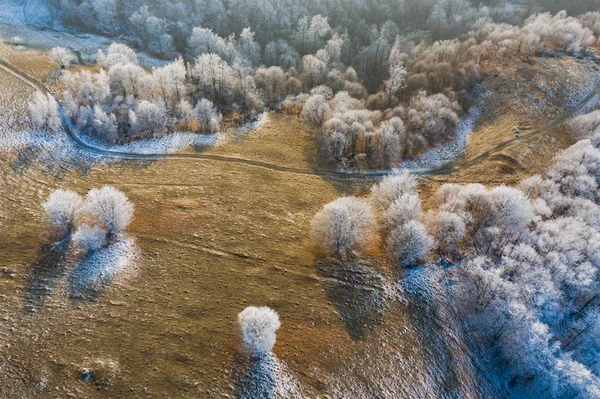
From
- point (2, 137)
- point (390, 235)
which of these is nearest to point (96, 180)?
point (2, 137)

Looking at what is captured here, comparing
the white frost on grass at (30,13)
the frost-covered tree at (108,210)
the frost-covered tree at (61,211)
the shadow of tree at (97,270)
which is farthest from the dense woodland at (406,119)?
the white frost on grass at (30,13)

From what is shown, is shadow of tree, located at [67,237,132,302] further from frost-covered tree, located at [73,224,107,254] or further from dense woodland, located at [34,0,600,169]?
dense woodland, located at [34,0,600,169]

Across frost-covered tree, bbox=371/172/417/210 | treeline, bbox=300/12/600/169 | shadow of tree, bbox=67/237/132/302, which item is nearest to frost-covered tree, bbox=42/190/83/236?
shadow of tree, bbox=67/237/132/302

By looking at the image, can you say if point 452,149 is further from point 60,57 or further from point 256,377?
point 60,57

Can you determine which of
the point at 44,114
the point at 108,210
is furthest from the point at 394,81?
the point at 44,114

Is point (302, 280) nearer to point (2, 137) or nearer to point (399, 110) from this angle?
point (399, 110)
